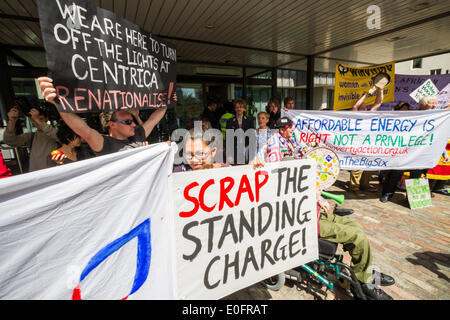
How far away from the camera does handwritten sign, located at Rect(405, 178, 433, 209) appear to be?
3.88m

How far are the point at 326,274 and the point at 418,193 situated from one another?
125 inches

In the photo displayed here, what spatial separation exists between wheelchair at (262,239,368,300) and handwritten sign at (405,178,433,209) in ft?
Result: 8.99

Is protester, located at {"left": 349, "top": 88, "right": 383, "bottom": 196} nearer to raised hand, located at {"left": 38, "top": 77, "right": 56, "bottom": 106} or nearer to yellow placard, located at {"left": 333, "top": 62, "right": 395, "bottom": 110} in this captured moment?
yellow placard, located at {"left": 333, "top": 62, "right": 395, "bottom": 110}

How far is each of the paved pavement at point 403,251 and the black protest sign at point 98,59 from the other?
2160mm

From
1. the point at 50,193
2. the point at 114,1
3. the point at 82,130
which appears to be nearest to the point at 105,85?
the point at 82,130

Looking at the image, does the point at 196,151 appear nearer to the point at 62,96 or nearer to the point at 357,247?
the point at 62,96

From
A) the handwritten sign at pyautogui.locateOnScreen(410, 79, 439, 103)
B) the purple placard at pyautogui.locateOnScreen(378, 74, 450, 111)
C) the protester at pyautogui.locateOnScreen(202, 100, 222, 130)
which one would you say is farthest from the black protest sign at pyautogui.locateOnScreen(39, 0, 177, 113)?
the handwritten sign at pyautogui.locateOnScreen(410, 79, 439, 103)

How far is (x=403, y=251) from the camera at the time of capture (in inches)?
106

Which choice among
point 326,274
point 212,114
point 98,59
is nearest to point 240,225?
point 326,274

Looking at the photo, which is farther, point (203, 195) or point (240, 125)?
point (240, 125)

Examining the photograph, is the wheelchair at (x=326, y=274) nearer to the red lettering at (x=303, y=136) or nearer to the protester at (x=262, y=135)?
the protester at (x=262, y=135)

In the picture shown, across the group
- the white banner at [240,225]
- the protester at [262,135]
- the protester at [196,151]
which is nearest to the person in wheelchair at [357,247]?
the white banner at [240,225]
